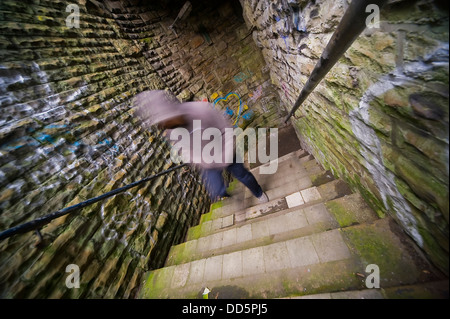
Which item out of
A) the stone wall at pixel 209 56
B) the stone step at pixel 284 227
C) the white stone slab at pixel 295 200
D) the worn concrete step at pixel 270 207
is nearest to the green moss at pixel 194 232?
the worn concrete step at pixel 270 207

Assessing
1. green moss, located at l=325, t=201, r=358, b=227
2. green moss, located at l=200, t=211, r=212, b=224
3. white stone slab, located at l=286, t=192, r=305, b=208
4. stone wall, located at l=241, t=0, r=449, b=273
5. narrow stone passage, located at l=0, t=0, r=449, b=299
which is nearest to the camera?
stone wall, located at l=241, t=0, r=449, b=273

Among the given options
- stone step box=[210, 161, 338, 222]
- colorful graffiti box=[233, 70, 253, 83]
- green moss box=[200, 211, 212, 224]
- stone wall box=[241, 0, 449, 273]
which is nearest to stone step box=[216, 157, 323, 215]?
stone step box=[210, 161, 338, 222]

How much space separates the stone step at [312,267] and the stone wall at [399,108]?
5.3 inches

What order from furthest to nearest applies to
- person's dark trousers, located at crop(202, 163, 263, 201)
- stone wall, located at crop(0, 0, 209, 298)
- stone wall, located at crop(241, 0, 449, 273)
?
person's dark trousers, located at crop(202, 163, 263, 201), stone wall, located at crop(0, 0, 209, 298), stone wall, located at crop(241, 0, 449, 273)

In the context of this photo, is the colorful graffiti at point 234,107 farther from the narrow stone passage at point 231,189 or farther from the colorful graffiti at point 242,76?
the narrow stone passage at point 231,189

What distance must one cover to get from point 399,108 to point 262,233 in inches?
60.9

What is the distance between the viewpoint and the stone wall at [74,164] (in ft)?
4.60

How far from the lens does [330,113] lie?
1.60 m

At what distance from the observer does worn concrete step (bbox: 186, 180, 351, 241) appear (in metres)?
2.00

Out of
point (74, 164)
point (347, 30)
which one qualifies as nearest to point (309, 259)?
point (347, 30)

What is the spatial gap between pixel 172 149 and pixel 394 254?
2927 mm

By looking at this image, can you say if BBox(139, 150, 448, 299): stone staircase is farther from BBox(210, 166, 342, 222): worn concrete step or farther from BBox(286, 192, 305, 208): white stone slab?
BBox(210, 166, 342, 222): worn concrete step

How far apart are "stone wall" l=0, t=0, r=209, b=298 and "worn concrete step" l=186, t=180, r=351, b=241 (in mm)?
291
